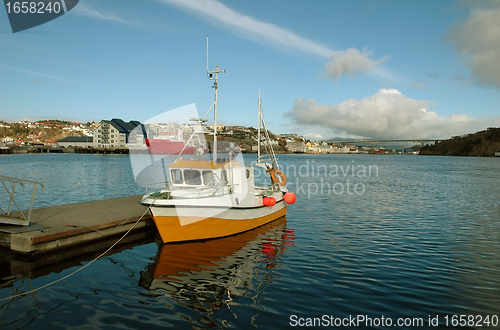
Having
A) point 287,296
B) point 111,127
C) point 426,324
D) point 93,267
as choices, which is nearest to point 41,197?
point 93,267

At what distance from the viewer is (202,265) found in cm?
1064

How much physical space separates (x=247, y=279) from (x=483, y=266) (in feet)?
28.0

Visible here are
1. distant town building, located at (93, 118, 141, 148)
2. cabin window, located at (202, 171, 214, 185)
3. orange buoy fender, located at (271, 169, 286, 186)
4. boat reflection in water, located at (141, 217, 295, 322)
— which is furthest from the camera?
distant town building, located at (93, 118, 141, 148)

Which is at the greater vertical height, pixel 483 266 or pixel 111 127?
pixel 111 127

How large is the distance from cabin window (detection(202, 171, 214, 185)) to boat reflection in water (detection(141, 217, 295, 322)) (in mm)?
2636

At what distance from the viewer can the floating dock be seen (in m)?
10.3

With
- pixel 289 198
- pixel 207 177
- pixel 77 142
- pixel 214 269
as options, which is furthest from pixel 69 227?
pixel 77 142

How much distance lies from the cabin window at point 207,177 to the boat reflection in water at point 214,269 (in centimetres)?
264

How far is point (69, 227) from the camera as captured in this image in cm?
1166

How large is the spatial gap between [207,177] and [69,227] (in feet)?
18.8

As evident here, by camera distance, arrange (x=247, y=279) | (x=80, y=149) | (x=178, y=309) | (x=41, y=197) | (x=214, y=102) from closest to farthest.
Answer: (x=178, y=309)
(x=247, y=279)
(x=214, y=102)
(x=41, y=197)
(x=80, y=149)

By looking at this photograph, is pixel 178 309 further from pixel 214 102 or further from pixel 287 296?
pixel 214 102

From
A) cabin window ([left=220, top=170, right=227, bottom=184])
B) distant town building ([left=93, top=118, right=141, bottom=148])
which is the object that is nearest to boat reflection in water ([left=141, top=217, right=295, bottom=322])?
cabin window ([left=220, top=170, right=227, bottom=184])

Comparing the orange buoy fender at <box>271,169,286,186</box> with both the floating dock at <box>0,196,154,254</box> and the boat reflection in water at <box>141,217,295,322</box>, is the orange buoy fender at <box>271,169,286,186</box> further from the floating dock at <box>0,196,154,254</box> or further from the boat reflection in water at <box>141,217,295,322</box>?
the floating dock at <box>0,196,154,254</box>
